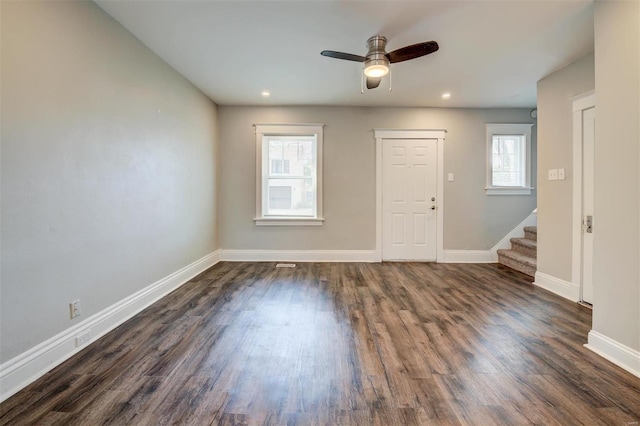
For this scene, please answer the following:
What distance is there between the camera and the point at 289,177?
4.72m

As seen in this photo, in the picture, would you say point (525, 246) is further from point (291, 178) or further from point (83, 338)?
point (83, 338)

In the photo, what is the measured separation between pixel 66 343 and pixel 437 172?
488cm

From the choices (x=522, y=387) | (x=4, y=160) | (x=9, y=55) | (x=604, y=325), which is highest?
(x=9, y=55)

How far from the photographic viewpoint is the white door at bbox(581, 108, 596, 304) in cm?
281

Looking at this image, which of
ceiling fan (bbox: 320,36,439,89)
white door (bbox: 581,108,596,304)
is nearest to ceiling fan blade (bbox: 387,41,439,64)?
ceiling fan (bbox: 320,36,439,89)

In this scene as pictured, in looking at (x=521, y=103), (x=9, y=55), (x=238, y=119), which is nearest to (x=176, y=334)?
(x=9, y=55)

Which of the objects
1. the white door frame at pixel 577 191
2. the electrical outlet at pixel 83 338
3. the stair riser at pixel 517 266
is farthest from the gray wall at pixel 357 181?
the electrical outlet at pixel 83 338

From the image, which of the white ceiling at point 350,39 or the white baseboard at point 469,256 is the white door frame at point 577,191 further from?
the white baseboard at point 469,256

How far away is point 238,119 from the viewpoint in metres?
4.58

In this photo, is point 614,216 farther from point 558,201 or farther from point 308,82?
point 308,82

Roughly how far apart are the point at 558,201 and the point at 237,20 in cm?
385

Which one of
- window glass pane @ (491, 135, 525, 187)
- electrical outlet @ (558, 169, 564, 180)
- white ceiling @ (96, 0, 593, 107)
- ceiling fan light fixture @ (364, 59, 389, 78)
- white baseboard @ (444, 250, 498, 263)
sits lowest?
white baseboard @ (444, 250, 498, 263)

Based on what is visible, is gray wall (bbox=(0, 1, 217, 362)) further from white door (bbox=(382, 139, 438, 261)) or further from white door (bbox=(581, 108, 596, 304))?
white door (bbox=(581, 108, 596, 304))

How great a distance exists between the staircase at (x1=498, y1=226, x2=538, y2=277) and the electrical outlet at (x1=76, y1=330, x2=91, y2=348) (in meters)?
4.95
